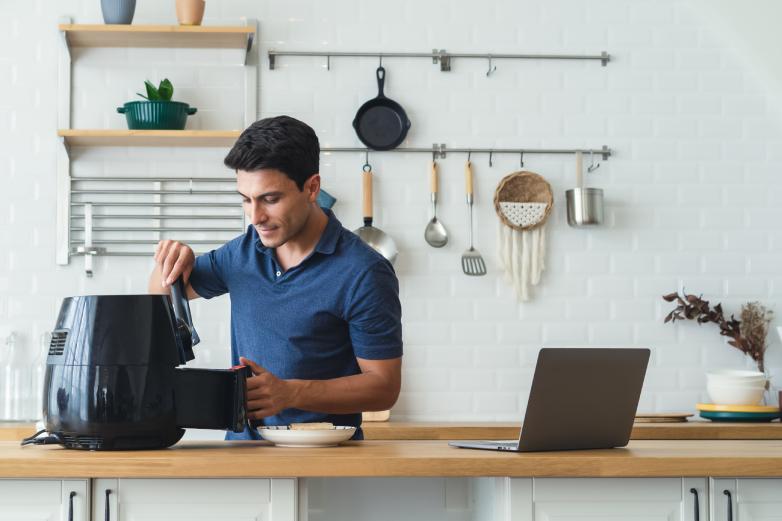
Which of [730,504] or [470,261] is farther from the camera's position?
[470,261]

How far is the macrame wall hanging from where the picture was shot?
4453 millimetres

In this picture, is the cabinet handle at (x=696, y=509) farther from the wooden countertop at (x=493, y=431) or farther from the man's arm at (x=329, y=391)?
the wooden countertop at (x=493, y=431)

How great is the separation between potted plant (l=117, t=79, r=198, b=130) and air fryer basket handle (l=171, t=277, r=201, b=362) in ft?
6.07

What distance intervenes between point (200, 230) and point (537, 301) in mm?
1508

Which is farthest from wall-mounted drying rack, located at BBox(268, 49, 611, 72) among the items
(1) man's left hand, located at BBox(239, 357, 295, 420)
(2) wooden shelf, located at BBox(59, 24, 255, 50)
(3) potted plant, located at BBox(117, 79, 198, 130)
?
(1) man's left hand, located at BBox(239, 357, 295, 420)

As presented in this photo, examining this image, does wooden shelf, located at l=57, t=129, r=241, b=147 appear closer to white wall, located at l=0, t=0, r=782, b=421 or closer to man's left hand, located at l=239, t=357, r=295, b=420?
white wall, located at l=0, t=0, r=782, b=421

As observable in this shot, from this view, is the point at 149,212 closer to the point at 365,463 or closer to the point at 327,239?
the point at 327,239

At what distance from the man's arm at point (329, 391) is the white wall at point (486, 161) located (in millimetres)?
1873

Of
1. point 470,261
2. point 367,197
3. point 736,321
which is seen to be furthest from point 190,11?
point 736,321

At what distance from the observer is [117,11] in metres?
4.25

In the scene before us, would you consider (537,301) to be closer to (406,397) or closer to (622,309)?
(622,309)

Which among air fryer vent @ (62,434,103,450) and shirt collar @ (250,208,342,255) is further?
shirt collar @ (250,208,342,255)

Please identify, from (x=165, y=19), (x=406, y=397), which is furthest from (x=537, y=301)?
(x=165, y=19)

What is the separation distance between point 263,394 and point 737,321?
285 cm
